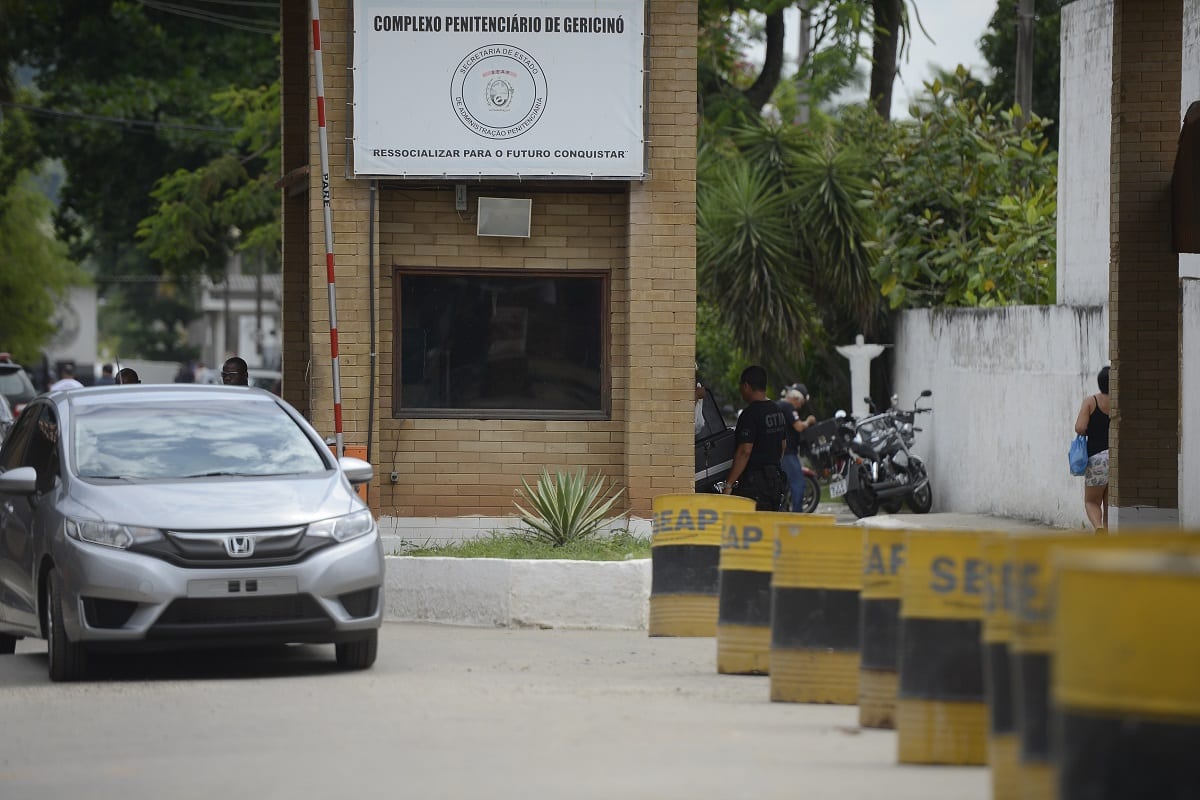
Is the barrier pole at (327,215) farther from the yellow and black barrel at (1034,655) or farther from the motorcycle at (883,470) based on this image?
the yellow and black barrel at (1034,655)

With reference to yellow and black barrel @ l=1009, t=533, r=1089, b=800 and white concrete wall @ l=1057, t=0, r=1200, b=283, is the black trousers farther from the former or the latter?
yellow and black barrel @ l=1009, t=533, r=1089, b=800

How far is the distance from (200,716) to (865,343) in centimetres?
1812

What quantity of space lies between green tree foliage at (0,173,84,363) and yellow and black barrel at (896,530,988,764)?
57373 mm

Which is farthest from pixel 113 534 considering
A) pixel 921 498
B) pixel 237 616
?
pixel 921 498

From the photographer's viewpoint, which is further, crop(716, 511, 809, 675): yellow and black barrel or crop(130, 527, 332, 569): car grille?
crop(716, 511, 809, 675): yellow and black barrel

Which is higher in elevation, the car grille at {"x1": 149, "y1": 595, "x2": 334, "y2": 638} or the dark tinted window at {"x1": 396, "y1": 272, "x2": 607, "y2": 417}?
the dark tinted window at {"x1": 396, "y1": 272, "x2": 607, "y2": 417}

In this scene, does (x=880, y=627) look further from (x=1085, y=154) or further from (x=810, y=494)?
(x=1085, y=154)

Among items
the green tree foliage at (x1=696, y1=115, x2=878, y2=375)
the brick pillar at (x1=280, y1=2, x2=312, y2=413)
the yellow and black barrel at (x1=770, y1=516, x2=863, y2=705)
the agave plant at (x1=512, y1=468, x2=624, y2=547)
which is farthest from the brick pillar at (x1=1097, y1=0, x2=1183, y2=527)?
the green tree foliage at (x1=696, y1=115, x2=878, y2=375)

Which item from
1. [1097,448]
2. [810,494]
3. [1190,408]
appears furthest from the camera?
[810,494]

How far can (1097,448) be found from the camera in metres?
16.8

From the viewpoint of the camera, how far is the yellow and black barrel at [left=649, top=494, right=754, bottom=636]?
470 inches

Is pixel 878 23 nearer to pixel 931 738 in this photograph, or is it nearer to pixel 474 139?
pixel 474 139

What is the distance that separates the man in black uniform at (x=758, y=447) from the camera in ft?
50.3

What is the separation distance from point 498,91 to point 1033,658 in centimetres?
982
